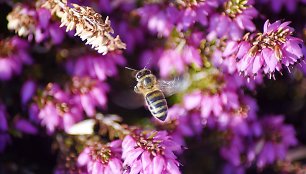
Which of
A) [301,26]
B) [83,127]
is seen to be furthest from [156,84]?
[301,26]

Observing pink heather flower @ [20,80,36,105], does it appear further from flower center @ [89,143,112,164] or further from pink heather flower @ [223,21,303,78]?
pink heather flower @ [223,21,303,78]

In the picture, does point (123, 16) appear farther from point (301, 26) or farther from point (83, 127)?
point (301, 26)

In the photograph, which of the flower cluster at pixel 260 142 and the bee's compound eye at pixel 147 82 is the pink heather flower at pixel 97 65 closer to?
the bee's compound eye at pixel 147 82

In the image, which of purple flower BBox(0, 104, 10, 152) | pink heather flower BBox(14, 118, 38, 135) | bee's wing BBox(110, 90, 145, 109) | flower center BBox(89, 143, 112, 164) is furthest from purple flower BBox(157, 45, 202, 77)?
purple flower BBox(0, 104, 10, 152)

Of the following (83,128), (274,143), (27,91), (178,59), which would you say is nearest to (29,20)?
(27,91)

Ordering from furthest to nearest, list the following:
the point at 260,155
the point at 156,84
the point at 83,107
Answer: the point at 260,155
the point at 83,107
the point at 156,84

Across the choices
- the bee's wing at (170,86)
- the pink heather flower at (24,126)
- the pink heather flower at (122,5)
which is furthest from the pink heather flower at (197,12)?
the pink heather flower at (24,126)
